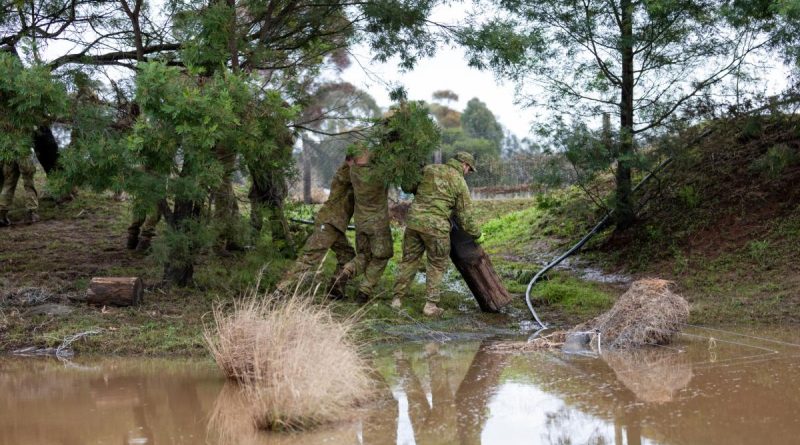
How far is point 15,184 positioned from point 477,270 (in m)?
10.3

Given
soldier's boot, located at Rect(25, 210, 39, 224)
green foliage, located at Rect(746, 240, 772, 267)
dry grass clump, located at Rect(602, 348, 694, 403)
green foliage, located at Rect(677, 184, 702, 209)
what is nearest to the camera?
dry grass clump, located at Rect(602, 348, 694, 403)

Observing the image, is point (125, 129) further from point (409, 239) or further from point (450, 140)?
point (450, 140)

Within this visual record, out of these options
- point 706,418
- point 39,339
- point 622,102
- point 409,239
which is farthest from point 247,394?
point 622,102

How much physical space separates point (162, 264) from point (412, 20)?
523 centimetres

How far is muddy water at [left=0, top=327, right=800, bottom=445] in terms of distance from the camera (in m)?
6.01

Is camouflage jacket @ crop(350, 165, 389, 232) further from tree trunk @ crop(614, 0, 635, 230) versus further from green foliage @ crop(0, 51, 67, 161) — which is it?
tree trunk @ crop(614, 0, 635, 230)

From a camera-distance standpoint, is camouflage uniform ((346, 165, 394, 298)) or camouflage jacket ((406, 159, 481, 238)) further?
camouflage uniform ((346, 165, 394, 298))

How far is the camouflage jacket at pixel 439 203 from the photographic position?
37.4 ft

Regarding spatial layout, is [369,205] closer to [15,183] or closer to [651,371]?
[651,371]

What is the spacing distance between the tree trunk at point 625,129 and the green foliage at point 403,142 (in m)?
4.62

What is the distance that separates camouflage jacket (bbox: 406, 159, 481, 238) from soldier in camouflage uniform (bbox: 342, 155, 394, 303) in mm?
465

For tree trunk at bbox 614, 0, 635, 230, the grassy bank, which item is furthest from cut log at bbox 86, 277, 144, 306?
tree trunk at bbox 614, 0, 635, 230

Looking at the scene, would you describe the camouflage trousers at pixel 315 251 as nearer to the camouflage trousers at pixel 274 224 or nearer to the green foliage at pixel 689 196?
the camouflage trousers at pixel 274 224

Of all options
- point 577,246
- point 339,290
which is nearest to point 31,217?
point 339,290
